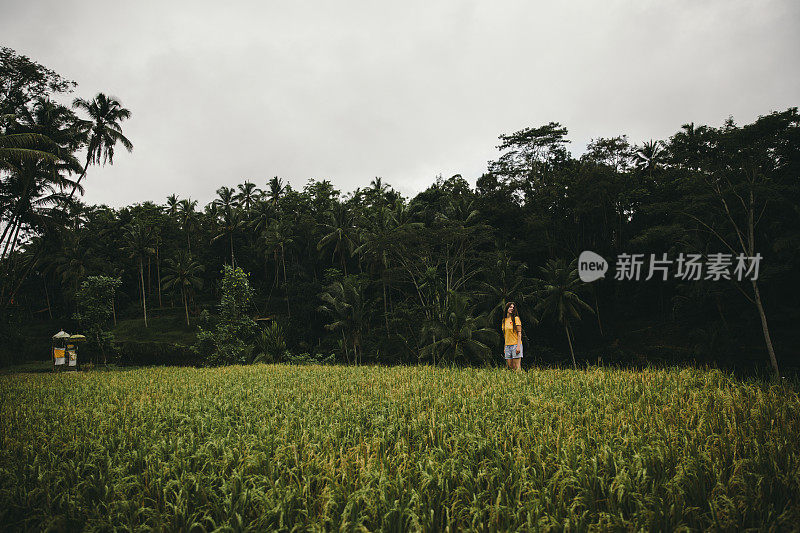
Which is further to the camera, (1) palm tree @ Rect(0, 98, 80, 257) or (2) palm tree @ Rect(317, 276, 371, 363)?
(2) palm tree @ Rect(317, 276, 371, 363)

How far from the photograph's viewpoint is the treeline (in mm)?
20328

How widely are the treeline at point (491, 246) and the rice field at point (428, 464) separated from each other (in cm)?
1384

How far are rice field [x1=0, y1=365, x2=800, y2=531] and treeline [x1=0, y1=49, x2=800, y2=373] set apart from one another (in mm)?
13841

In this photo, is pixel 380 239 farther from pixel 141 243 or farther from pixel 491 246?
pixel 141 243

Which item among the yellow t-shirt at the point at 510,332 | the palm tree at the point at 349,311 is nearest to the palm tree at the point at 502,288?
the palm tree at the point at 349,311

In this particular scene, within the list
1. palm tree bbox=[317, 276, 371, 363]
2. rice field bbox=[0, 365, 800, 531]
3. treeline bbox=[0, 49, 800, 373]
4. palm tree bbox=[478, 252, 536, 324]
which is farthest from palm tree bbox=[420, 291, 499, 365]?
rice field bbox=[0, 365, 800, 531]

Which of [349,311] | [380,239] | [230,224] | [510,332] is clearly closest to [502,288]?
[380,239]

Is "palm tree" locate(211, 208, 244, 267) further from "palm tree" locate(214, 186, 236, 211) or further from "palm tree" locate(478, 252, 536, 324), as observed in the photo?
"palm tree" locate(478, 252, 536, 324)

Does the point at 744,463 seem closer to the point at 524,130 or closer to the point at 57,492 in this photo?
the point at 57,492

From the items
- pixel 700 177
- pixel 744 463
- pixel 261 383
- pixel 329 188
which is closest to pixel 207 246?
pixel 329 188

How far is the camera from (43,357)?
4006 centimetres

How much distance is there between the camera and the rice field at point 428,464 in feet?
10.4

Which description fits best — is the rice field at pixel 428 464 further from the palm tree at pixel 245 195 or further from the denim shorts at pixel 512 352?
the palm tree at pixel 245 195

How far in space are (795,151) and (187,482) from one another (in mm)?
27574
